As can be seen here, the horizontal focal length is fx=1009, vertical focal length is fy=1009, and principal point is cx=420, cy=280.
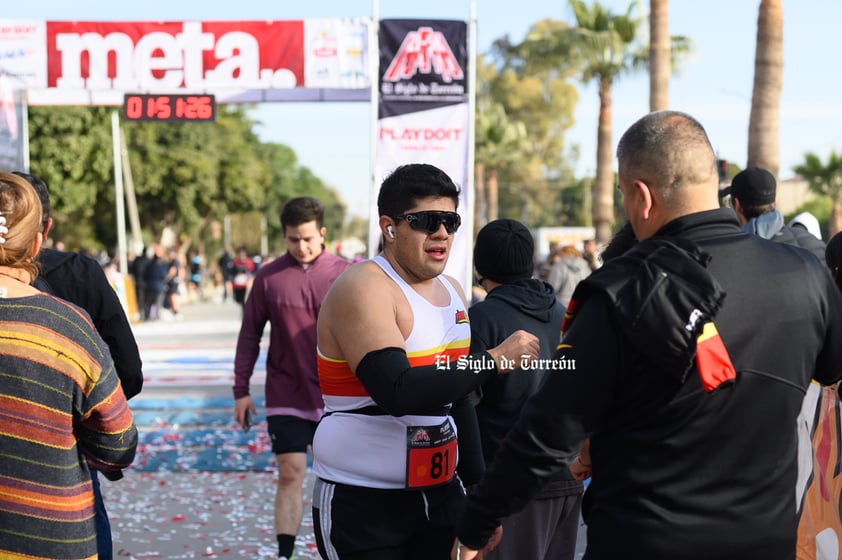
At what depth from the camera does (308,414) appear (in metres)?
5.98

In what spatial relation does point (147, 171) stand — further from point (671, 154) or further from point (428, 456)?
point (671, 154)

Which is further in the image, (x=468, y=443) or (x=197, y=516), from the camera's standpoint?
(x=197, y=516)

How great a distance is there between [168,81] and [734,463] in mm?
13279

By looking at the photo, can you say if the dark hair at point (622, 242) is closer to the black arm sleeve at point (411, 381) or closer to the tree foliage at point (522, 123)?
the black arm sleeve at point (411, 381)

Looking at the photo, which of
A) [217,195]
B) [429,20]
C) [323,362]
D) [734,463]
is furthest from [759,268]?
[217,195]

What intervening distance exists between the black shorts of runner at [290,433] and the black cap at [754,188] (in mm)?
2762

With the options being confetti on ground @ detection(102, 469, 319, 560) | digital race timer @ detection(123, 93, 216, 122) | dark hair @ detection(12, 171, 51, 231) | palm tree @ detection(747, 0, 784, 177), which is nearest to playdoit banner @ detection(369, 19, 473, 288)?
digital race timer @ detection(123, 93, 216, 122)

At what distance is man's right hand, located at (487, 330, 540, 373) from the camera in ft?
10.3

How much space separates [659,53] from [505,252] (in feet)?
48.4

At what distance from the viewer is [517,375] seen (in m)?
4.19

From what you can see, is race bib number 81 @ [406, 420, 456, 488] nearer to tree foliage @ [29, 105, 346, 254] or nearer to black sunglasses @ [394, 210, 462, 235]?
black sunglasses @ [394, 210, 462, 235]

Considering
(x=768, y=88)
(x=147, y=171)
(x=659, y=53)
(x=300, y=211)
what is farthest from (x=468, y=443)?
(x=147, y=171)

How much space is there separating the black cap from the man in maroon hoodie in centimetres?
240

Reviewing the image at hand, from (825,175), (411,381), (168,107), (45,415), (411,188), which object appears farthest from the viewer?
(825,175)
